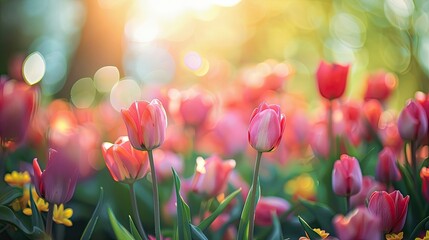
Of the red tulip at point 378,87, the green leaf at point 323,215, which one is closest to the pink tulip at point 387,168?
the green leaf at point 323,215

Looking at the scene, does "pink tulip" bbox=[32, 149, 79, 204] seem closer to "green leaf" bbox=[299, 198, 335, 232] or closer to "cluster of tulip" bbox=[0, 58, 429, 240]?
"cluster of tulip" bbox=[0, 58, 429, 240]

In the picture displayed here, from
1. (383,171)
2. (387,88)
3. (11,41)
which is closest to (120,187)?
(383,171)

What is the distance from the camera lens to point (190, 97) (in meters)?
1.69

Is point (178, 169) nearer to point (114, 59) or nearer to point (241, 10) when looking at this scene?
point (114, 59)

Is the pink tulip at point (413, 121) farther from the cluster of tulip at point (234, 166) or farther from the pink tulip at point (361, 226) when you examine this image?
the pink tulip at point (361, 226)

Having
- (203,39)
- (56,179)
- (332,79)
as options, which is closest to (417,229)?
(332,79)

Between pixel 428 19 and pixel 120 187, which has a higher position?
pixel 120 187

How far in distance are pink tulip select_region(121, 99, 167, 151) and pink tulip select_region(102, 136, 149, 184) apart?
0.04m

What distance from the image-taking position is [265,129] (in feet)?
3.42

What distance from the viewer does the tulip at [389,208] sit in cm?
98

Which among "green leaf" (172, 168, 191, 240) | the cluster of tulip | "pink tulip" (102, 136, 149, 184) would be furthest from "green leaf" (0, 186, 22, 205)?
"green leaf" (172, 168, 191, 240)

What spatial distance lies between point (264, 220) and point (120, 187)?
0.45 metres

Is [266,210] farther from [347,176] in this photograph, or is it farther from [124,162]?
[124,162]

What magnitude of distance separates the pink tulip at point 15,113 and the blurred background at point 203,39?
51.6 inches
